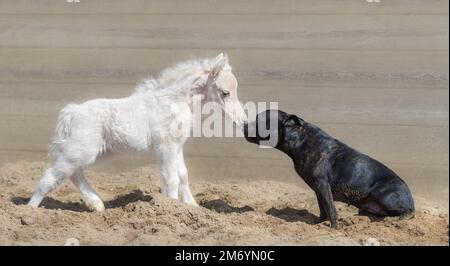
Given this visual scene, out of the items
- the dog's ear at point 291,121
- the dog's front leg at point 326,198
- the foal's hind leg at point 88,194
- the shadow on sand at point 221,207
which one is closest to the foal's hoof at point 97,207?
→ the foal's hind leg at point 88,194

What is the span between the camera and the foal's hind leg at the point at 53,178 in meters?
6.27

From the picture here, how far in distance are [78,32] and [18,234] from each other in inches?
130

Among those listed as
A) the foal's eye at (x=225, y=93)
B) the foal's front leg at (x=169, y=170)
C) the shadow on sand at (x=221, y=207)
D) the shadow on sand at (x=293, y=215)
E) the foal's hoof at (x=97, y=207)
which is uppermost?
the foal's eye at (x=225, y=93)

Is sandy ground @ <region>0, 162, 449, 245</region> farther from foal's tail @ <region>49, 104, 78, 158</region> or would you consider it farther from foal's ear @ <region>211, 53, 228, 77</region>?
foal's ear @ <region>211, 53, 228, 77</region>

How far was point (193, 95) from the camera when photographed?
21.5ft

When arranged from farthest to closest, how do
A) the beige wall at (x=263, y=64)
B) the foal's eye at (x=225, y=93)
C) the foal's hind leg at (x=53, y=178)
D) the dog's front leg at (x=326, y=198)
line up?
the beige wall at (x=263, y=64) → the foal's eye at (x=225, y=93) → the foal's hind leg at (x=53, y=178) → the dog's front leg at (x=326, y=198)

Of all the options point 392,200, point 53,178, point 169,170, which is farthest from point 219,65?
point 392,200

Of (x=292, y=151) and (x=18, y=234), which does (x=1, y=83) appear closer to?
(x=18, y=234)

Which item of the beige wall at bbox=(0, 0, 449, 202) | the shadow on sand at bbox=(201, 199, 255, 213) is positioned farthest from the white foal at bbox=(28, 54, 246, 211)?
the beige wall at bbox=(0, 0, 449, 202)

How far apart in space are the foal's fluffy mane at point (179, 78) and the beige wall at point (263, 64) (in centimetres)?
114

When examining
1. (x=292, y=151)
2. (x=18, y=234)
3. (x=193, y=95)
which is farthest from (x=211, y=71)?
(x=18, y=234)

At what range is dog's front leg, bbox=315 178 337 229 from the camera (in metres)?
5.98

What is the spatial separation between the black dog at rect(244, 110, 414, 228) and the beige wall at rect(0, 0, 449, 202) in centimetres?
118

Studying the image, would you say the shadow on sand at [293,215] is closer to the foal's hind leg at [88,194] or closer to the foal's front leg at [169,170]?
the foal's front leg at [169,170]
